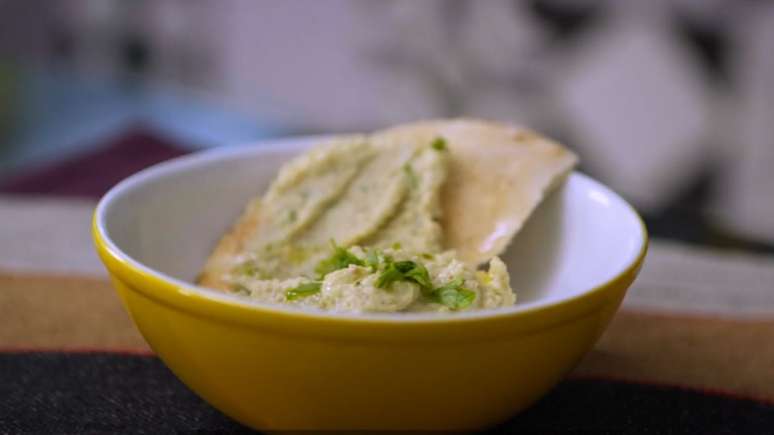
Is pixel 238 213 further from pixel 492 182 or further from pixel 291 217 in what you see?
pixel 492 182

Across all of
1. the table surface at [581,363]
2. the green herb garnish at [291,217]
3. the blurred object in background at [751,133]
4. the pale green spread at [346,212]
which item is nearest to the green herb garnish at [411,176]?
the pale green spread at [346,212]

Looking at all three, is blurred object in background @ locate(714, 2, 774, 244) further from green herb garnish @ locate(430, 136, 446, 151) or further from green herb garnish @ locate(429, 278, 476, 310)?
green herb garnish @ locate(429, 278, 476, 310)

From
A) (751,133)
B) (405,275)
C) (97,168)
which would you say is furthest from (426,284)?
(751,133)

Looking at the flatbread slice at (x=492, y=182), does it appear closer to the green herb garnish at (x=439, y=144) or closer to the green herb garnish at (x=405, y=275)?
the green herb garnish at (x=439, y=144)

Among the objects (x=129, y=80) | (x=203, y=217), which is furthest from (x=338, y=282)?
(x=129, y=80)

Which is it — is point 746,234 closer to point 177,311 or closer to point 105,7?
point 177,311

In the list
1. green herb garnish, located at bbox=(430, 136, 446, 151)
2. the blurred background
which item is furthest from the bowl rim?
the blurred background

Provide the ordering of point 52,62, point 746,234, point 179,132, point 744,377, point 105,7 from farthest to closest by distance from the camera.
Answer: point 52,62 → point 105,7 → point 179,132 → point 746,234 → point 744,377
